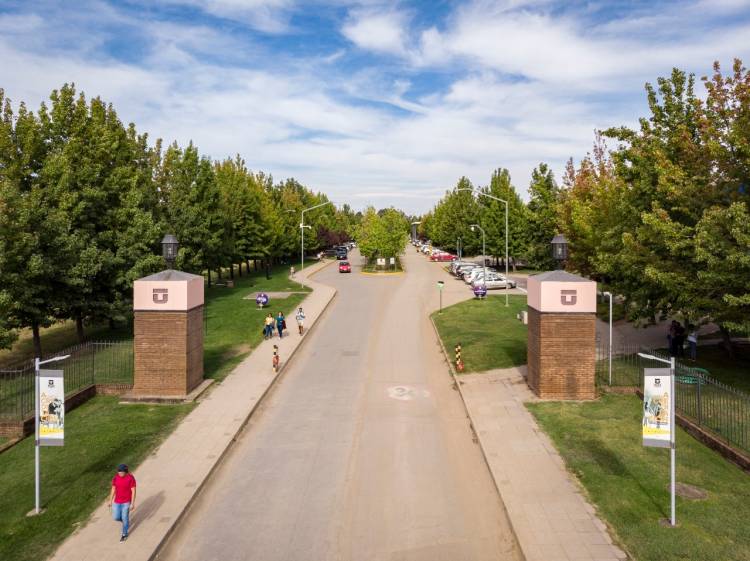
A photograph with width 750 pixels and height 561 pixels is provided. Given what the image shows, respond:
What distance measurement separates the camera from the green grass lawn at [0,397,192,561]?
9.37 m

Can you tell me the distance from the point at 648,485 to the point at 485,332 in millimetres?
15975

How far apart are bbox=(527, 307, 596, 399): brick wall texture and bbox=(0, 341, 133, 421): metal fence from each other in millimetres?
13046

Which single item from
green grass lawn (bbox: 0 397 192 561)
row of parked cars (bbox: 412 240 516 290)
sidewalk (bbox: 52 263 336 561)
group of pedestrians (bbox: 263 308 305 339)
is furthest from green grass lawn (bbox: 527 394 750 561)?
row of parked cars (bbox: 412 240 516 290)

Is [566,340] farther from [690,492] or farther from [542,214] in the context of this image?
[542,214]

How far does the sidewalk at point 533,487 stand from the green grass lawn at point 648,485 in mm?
322

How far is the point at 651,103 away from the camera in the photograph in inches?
855

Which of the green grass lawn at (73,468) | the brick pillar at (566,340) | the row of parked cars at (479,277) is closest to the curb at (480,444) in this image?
the brick pillar at (566,340)

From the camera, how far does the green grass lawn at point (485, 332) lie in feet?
70.5

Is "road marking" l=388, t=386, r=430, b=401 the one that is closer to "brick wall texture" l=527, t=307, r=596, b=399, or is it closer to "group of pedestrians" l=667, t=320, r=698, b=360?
"brick wall texture" l=527, t=307, r=596, b=399

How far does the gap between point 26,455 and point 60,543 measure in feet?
15.6

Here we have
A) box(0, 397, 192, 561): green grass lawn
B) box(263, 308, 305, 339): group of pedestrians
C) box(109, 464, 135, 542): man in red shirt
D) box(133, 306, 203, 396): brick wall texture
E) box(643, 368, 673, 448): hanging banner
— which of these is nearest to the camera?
box(109, 464, 135, 542): man in red shirt

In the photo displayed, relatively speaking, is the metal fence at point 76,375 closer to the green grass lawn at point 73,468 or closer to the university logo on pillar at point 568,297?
the green grass lawn at point 73,468

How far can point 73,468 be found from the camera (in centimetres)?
1205

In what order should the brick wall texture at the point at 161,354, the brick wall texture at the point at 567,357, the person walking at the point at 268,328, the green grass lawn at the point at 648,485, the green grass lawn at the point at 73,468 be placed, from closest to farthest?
the green grass lawn at the point at 648,485 → the green grass lawn at the point at 73,468 → the brick wall texture at the point at 567,357 → the brick wall texture at the point at 161,354 → the person walking at the point at 268,328
